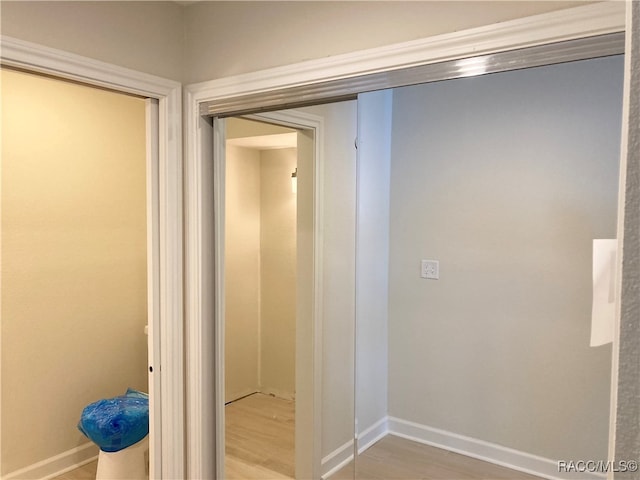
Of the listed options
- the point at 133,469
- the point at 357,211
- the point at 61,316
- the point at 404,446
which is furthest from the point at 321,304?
the point at 61,316

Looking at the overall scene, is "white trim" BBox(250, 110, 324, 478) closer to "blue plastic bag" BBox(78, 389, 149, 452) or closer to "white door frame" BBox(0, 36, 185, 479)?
"white door frame" BBox(0, 36, 185, 479)

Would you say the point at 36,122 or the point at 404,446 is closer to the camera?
the point at 404,446

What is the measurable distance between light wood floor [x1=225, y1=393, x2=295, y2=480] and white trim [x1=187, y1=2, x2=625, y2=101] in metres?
1.44

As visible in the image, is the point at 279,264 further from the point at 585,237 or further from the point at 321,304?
the point at 585,237

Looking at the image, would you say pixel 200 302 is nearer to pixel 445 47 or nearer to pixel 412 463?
pixel 412 463

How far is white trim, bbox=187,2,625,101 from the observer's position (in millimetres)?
1178

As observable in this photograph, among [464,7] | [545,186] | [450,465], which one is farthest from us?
[450,465]

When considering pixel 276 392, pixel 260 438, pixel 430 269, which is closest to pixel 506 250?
pixel 430 269

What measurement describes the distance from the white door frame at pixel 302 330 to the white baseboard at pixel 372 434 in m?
0.37

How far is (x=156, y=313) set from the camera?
205 cm

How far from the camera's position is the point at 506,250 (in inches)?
69.1

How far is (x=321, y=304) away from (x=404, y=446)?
695 millimetres

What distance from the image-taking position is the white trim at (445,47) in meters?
1.18

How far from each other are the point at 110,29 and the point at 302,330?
4.87 feet
